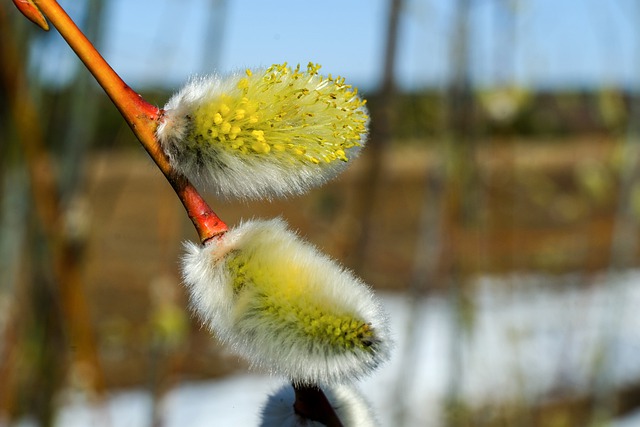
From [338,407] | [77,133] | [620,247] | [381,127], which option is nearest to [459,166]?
[381,127]

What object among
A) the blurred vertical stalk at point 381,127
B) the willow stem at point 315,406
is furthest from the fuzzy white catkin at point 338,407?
the blurred vertical stalk at point 381,127

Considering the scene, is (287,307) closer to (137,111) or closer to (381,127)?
(137,111)

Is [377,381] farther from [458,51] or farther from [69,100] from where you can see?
[69,100]

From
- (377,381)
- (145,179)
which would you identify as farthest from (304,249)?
(145,179)

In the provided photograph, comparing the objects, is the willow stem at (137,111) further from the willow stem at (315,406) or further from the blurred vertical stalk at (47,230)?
the blurred vertical stalk at (47,230)

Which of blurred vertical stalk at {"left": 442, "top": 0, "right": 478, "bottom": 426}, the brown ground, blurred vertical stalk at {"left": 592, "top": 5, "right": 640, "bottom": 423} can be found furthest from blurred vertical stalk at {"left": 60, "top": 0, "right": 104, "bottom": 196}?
blurred vertical stalk at {"left": 592, "top": 5, "right": 640, "bottom": 423}

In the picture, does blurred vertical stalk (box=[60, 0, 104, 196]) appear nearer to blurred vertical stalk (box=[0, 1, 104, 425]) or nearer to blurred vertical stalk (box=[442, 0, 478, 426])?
blurred vertical stalk (box=[0, 1, 104, 425])

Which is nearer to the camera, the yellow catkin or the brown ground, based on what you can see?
the yellow catkin
